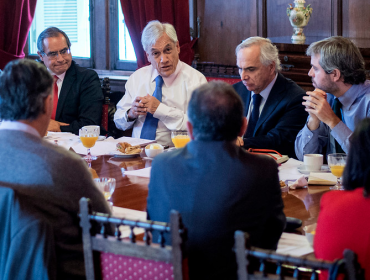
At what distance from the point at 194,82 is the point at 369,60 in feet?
4.13

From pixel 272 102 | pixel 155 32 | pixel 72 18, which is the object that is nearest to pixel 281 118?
pixel 272 102

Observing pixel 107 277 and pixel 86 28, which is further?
pixel 86 28

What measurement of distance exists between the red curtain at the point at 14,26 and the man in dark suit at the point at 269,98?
3407mm

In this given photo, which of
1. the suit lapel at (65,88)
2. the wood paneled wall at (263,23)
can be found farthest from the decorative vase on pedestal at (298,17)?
the suit lapel at (65,88)

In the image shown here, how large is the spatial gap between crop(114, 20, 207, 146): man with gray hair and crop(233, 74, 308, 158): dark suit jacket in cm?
61

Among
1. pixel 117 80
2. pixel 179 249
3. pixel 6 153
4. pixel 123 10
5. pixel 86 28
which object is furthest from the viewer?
pixel 86 28

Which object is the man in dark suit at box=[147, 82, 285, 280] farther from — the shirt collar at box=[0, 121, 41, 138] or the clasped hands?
the clasped hands

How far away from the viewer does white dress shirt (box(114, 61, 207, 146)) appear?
3.37 meters

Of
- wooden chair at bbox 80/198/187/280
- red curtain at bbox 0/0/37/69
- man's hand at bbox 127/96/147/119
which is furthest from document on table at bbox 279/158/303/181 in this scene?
red curtain at bbox 0/0/37/69

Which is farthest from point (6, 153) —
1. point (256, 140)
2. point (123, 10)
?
point (123, 10)

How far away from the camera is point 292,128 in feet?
9.17

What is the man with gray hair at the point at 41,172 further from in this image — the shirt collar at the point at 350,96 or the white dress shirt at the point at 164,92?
the white dress shirt at the point at 164,92

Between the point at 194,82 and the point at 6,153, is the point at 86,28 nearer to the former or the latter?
the point at 194,82

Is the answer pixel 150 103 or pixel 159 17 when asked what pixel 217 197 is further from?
pixel 159 17
